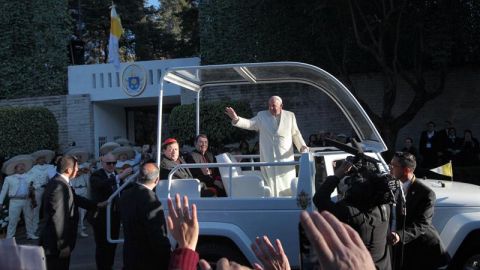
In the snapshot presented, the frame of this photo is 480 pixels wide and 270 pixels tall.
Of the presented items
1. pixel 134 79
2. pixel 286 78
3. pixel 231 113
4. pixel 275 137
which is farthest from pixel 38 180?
pixel 134 79

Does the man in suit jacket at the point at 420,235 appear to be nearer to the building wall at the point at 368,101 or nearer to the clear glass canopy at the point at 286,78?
the clear glass canopy at the point at 286,78

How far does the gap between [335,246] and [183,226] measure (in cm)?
118

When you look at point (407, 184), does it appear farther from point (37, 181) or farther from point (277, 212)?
point (37, 181)

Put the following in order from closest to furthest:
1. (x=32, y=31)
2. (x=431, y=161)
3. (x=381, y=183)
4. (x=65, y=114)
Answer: (x=381, y=183) < (x=431, y=161) < (x=65, y=114) < (x=32, y=31)

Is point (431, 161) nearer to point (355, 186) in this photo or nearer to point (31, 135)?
point (355, 186)

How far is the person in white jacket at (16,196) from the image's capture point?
10383 mm

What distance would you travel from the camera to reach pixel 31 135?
1697 cm

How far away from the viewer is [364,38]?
603 inches

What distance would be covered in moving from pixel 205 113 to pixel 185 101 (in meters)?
2.26

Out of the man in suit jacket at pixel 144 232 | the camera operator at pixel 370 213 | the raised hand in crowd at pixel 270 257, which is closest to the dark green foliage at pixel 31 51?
the man in suit jacket at pixel 144 232

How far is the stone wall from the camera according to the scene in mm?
18062

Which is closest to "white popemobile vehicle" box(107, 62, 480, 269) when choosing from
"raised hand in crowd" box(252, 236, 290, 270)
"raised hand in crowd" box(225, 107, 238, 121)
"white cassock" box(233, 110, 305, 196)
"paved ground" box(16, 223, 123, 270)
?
"raised hand in crowd" box(225, 107, 238, 121)

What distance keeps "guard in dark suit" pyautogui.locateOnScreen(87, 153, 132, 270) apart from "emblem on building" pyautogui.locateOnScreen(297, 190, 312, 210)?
257cm

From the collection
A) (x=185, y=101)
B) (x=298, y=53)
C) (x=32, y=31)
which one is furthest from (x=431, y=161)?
(x=32, y=31)
